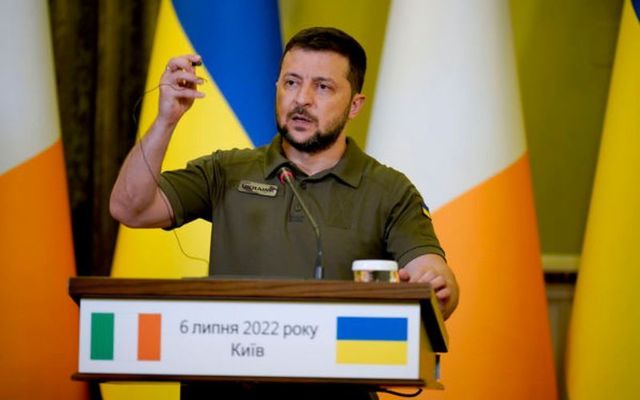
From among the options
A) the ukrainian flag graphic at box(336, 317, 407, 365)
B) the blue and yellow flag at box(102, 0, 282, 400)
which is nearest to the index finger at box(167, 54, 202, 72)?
the ukrainian flag graphic at box(336, 317, 407, 365)

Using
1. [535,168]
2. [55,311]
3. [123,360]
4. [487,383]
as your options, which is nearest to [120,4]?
[55,311]

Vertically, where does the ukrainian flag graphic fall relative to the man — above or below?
below

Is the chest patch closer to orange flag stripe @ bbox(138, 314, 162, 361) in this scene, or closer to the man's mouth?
the man's mouth

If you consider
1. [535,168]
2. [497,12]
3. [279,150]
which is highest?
[497,12]

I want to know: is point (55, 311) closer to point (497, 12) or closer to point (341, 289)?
point (497, 12)

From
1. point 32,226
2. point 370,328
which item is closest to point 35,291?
point 32,226

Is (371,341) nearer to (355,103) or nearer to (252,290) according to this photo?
(252,290)

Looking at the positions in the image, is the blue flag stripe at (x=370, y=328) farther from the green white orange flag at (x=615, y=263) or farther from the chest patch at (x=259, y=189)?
the green white orange flag at (x=615, y=263)

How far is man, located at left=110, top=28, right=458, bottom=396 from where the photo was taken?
2.15 metres

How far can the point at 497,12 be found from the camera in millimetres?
3117

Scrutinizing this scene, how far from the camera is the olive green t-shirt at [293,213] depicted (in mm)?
2166

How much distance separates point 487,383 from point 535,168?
1090mm

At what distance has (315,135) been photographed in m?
2.29

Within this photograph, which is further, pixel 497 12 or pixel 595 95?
pixel 595 95
